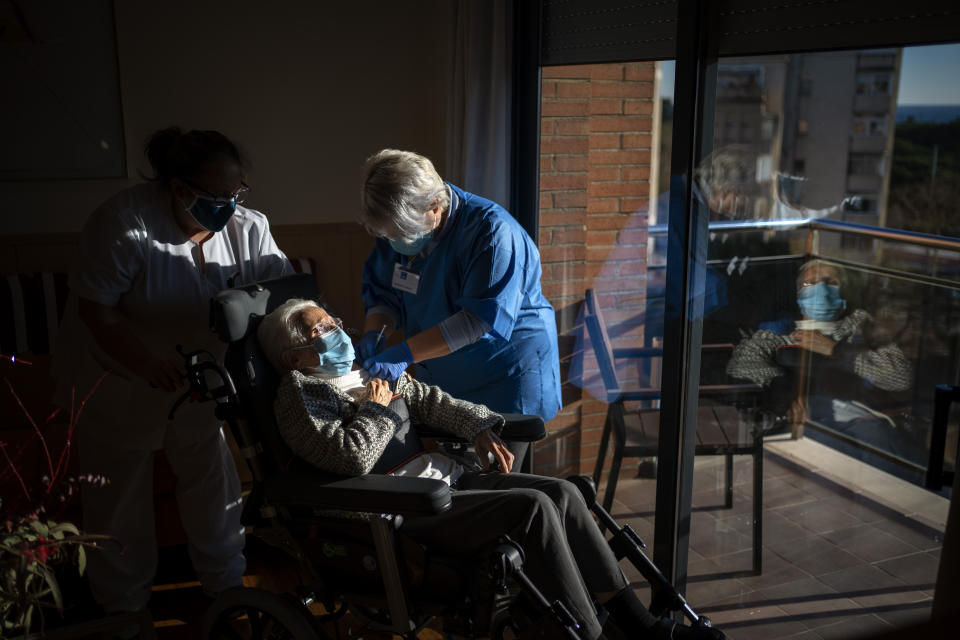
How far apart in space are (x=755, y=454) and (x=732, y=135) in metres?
1.06

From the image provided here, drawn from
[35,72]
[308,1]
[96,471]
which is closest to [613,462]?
[96,471]

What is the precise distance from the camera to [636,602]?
1.85 metres

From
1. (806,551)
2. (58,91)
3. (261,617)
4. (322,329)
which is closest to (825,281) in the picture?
(806,551)

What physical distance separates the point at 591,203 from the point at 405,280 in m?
0.94

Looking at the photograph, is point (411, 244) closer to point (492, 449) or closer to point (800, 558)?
point (492, 449)

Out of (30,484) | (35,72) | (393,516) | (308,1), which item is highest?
(308,1)

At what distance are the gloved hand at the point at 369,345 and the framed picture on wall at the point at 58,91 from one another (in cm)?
156

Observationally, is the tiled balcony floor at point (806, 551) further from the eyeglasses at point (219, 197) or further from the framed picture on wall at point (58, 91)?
the framed picture on wall at point (58, 91)

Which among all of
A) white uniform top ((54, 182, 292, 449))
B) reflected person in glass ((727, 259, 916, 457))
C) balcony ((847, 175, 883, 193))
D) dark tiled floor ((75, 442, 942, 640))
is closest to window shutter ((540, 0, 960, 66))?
balcony ((847, 175, 883, 193))

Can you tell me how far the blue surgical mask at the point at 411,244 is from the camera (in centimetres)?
234

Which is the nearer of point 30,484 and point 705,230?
point 705,230

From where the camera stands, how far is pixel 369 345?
96.0 inches

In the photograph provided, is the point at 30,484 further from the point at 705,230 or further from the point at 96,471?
the point at 705,230

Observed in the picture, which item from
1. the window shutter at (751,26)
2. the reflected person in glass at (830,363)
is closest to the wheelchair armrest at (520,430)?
the reflected person in glass at (830,363)
